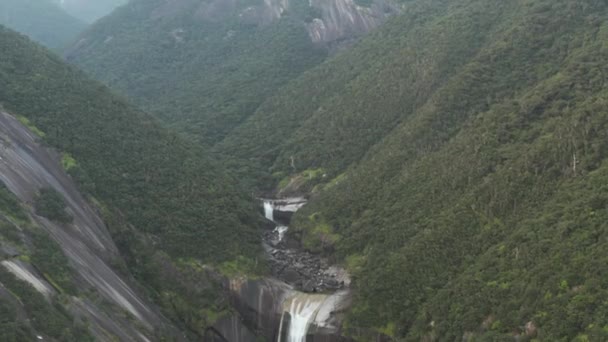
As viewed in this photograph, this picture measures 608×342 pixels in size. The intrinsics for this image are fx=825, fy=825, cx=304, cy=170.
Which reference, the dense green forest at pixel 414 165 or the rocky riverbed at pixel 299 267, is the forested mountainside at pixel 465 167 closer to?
the dense green forest at pixel 414 165

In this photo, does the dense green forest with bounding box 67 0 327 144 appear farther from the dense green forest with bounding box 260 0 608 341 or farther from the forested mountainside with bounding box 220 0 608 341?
the dense green forest with bounding box 260 0 608 341

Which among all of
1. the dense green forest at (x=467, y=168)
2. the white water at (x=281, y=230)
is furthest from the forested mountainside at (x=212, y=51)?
the white water at (x=281, y=230)

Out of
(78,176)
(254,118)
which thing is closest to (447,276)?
(78,176)

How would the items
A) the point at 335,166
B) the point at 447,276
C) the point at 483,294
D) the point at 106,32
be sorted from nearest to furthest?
1. the point at 483,294
2. the point at 447,276
3. the point at 335,166
4. the point at 106,32

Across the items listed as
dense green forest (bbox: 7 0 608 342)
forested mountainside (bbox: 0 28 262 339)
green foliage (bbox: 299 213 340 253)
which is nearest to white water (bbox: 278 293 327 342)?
dense green forest (bbox: 7 0 608 342)

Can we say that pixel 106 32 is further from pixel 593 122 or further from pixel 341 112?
pixel 593 122

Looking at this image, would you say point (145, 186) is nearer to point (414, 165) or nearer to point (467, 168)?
point (414, 165)
